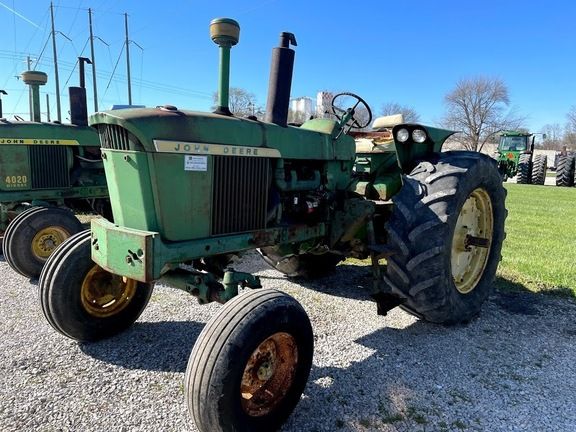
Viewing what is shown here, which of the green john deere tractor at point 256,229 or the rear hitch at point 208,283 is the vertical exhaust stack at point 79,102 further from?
the rear hitch at point 208,283

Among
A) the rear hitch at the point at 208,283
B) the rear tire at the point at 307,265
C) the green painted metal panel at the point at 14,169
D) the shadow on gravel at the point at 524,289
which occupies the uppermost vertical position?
the green painted metal panel at the point at 14,169

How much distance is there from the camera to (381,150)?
4633 millimetres

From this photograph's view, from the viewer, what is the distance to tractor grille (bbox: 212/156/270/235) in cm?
284

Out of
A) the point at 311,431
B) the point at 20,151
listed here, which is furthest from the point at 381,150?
the point at 20,151

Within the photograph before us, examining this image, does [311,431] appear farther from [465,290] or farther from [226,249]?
[465,290]

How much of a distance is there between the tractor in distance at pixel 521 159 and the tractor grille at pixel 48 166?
66.9 ft

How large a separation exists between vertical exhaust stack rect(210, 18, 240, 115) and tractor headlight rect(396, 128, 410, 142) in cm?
169

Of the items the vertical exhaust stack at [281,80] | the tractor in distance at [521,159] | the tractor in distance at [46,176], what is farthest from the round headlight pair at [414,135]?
the tractor in distance at [521,159]

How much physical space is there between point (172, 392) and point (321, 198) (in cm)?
179

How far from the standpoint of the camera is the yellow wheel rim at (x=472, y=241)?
3.96 m

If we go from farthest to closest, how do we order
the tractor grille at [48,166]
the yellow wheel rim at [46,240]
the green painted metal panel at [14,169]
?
1. the tractor grille at [48,166]
2. the green painted metal panel at [14,169]
3. the yellow wheel rim at [46,240]

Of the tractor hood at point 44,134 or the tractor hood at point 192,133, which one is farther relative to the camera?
the tractor hood at point 44,134

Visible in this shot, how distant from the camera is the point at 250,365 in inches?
94.1

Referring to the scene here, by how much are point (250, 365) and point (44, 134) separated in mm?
5371
